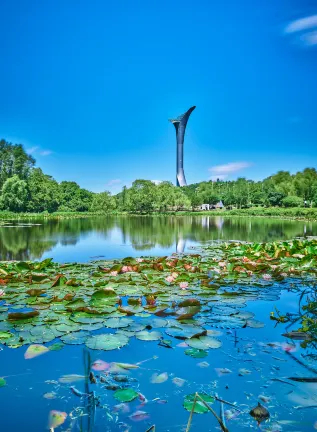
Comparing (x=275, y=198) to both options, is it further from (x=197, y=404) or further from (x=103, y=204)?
(x=197, y=404)

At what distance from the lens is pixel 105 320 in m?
2.92

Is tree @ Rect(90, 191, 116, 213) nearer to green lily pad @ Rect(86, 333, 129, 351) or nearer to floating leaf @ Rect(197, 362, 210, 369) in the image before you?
green lily pad @ Rect(86, 333, 129, 351)

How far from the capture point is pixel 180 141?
6444 cm

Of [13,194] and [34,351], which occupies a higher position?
[13,194]

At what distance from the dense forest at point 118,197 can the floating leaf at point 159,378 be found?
35810 millimetres

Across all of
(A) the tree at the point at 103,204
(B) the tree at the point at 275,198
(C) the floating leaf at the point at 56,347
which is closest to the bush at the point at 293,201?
(B) the tree at the point at 275,198

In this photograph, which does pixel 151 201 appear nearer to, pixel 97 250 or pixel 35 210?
pixel 35 210

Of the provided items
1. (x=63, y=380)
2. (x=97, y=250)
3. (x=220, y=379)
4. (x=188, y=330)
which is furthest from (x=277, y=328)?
(x=97, y=250)

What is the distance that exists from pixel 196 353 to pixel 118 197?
199 feet

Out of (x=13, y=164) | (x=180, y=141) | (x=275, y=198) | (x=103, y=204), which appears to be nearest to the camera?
(x=13, y=164)

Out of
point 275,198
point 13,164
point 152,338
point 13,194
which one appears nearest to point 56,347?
point 152,338

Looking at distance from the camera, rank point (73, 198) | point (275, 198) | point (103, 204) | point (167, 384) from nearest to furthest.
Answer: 1. point (167, 384)
2. point (275, 198)
3. point (103, 204)
4. point (73, 198)

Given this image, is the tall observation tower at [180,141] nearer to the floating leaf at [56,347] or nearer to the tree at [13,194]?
the tree at [13,194]

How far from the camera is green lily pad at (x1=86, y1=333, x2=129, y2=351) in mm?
2376
